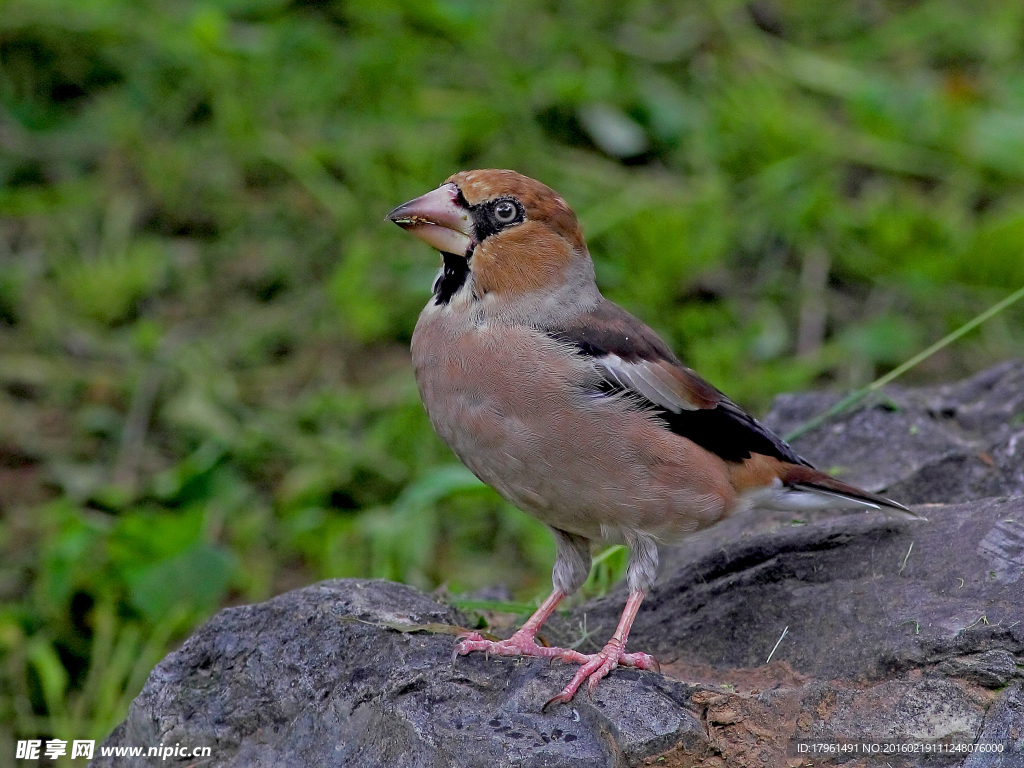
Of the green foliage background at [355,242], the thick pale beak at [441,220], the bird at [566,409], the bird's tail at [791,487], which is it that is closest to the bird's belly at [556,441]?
the bird at [566,409]

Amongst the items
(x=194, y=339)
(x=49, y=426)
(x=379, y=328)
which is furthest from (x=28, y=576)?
(x=379, y=328)

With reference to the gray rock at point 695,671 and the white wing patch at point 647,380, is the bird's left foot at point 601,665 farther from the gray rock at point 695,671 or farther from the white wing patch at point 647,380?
the white wing patch at point 647,380

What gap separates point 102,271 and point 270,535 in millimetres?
2038

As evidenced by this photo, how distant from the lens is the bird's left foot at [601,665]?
304 centimetres

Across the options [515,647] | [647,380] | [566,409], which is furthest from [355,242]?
[515,647]

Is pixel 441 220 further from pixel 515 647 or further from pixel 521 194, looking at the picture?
pixel 515 647

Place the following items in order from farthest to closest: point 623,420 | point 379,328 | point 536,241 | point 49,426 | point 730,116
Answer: point 730,116, point 379,328, point 49,426, point 536,241, point 623,420

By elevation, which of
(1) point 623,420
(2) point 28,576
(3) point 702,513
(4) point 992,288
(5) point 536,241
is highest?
(5) point 536,241

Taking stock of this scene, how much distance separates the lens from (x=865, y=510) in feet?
12.9

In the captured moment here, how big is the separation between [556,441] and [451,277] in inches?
27.8

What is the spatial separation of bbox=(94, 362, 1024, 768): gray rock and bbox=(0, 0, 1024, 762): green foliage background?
136 centimetres

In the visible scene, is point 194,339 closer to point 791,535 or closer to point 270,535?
point 270,535

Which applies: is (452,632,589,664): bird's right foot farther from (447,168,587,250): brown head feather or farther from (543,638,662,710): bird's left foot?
(447,168,587,250): brown head feather

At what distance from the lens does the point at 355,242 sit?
22.1 feet
